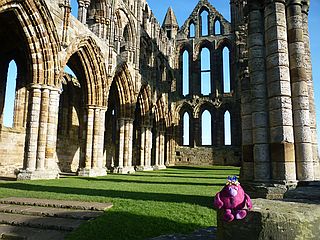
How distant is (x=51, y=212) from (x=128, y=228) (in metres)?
1.92

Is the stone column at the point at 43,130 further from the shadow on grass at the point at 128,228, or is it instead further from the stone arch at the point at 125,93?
the shadow on grass at the point at 128,228

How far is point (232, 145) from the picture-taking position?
30656mm

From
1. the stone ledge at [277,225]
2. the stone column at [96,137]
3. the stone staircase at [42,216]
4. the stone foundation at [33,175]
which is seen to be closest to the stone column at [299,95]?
the stone ledge at [277,225]

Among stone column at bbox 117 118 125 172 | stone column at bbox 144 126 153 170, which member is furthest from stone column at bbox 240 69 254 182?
stone column at bbox 144 126 153 170

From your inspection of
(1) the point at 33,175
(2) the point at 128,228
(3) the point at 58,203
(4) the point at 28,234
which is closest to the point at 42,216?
(3) the point at 58,203

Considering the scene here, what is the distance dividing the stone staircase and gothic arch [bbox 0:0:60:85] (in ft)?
26.5

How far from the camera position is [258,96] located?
681 cm

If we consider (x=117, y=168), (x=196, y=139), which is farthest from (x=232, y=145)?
(x=117, y=168)

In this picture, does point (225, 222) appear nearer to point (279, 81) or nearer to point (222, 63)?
point (279, 81)

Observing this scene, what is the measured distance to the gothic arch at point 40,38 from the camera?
494 inches

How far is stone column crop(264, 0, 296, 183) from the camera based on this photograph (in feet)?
20.4

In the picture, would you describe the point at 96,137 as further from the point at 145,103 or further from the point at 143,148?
the point at 145,103

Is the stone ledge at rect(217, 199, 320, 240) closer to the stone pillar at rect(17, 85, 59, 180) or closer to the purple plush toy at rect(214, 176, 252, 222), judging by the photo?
the purple plush toy at rect(214, 176, 252, 222)

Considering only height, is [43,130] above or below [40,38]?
below
